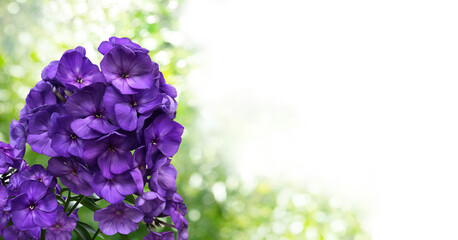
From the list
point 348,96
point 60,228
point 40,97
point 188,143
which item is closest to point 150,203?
point 60,228

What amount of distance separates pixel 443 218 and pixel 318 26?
3.80 feet

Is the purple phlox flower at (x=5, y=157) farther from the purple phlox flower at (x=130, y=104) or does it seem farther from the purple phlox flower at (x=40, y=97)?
the purple phlox flower at (x=130, y=104)

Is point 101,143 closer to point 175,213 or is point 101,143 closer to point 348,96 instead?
point 175,213

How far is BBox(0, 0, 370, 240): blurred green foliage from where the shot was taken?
221 centimetres

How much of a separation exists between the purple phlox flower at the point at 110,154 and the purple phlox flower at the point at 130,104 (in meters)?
0.03

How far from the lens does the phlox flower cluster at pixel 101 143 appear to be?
84 cm

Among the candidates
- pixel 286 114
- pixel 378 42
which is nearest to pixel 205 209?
pixel 286 114

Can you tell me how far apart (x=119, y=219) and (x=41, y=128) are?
20cm

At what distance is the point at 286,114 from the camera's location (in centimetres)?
249

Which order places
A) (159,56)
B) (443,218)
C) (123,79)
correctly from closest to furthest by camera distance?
(123,79)
(159,56)
(443,218)

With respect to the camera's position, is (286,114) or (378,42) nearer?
(286,114)

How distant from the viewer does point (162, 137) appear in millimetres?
869

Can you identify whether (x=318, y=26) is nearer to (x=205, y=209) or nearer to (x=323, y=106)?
(x=323, y=106)

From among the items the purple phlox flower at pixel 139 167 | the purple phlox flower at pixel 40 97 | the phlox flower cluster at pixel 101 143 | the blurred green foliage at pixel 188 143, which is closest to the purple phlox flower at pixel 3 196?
the phlox flower cluster at pixel 101 143
